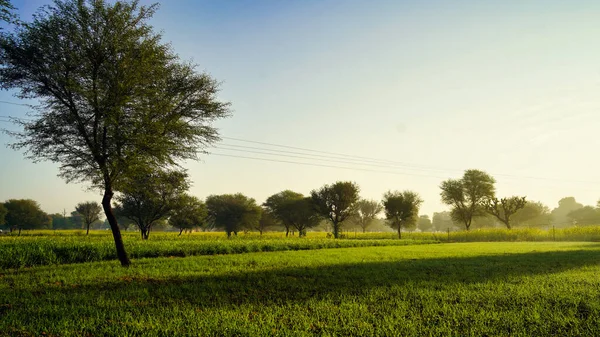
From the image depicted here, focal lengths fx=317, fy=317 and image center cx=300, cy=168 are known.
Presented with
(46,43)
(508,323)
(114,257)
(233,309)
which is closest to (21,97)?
(46,43)

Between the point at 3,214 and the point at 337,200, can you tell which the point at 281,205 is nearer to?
the point at 337,200

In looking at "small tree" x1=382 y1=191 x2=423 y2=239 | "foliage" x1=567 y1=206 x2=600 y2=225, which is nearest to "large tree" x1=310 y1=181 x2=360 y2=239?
"small tree" x1=382 y1=191 x2=423 y2=239

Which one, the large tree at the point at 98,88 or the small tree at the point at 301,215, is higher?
the large tree at the point at 98,88

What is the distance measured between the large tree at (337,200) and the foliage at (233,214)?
18411 mm

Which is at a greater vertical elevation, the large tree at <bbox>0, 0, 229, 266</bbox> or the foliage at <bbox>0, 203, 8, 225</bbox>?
the large tree at <bbox>0, 0, 229, 266</bbox>

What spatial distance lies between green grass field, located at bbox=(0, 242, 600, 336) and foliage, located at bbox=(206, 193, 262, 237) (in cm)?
6734

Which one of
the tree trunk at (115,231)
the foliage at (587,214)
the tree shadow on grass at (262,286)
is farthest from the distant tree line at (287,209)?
the foliage at (587,214)

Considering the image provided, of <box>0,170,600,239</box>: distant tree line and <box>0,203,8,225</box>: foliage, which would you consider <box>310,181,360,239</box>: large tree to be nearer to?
<box>0,170,600,239</box>: distant tree line

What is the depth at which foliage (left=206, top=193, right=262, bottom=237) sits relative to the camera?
77.4 meters

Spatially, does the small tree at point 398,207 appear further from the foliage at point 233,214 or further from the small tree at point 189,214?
the small tree at point 189,214

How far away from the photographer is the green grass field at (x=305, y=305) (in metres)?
5.24

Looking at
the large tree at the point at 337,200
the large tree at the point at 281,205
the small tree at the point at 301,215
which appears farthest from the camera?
the large tree at the point at 281,205

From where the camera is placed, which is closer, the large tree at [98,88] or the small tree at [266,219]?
the large tree at [98,88]

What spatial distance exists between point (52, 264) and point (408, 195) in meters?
72.0
